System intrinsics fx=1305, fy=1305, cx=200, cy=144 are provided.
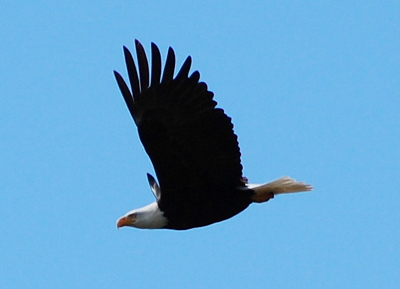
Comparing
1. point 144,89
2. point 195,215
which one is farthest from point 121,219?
point 144,89

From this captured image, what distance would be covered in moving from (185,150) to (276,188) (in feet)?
3.86

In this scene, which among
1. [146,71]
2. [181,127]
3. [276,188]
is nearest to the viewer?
[146,71]

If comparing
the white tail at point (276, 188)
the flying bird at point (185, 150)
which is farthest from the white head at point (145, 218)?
the white tail at point (276, 188)

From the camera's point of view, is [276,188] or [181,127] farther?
[276,188]

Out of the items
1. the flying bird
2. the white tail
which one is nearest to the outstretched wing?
the flying bird

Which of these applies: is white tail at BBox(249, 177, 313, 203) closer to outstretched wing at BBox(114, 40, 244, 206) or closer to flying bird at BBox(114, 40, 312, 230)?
flying bird at BBox(114, 40, 312, 230)

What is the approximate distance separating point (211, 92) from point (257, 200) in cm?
147

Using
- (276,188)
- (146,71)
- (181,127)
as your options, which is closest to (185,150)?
(181,127)

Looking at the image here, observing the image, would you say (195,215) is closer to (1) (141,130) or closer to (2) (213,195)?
(2) (213,195)

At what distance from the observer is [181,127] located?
12.6 m

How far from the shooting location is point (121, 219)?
13.6 metres

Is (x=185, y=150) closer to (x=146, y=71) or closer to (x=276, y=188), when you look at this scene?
(x=146, y=71)

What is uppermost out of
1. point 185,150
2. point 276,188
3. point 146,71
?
point 146,71

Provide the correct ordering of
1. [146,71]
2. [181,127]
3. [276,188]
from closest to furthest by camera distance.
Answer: [146,71], [181,127], [276,188]
